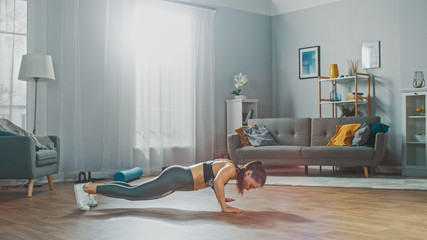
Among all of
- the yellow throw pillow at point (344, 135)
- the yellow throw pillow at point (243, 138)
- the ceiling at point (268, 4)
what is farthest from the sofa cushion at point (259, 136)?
the ceiling at point (268, 4)

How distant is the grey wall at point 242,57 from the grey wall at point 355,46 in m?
0.18

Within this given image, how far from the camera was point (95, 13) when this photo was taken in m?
6.54

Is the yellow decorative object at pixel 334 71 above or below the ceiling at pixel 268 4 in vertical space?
below

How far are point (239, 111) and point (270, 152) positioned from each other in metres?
1.47

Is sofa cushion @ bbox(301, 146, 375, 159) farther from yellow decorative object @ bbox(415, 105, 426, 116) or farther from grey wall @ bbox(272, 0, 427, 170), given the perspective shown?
grey wall @ bbox(272, 0, 427, 170)

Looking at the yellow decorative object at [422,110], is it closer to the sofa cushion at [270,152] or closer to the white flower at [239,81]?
the sofa cushion at [270,152]

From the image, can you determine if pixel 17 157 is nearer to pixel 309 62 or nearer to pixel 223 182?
pixel 223 182

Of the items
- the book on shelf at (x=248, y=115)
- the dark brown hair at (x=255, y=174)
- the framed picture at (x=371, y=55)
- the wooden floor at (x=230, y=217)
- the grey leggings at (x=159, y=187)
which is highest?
the framed picture at (x=371, y=55)

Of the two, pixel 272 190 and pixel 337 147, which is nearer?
pixel 272 190

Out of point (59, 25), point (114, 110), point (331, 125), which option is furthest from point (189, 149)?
point (59, 25)

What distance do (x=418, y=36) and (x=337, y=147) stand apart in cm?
197

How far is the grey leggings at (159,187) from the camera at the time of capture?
11.7ft

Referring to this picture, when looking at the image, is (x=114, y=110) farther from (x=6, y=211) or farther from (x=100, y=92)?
(x=6, y=211)

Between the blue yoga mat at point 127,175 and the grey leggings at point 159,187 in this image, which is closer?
the grey leggings at point 159,187
